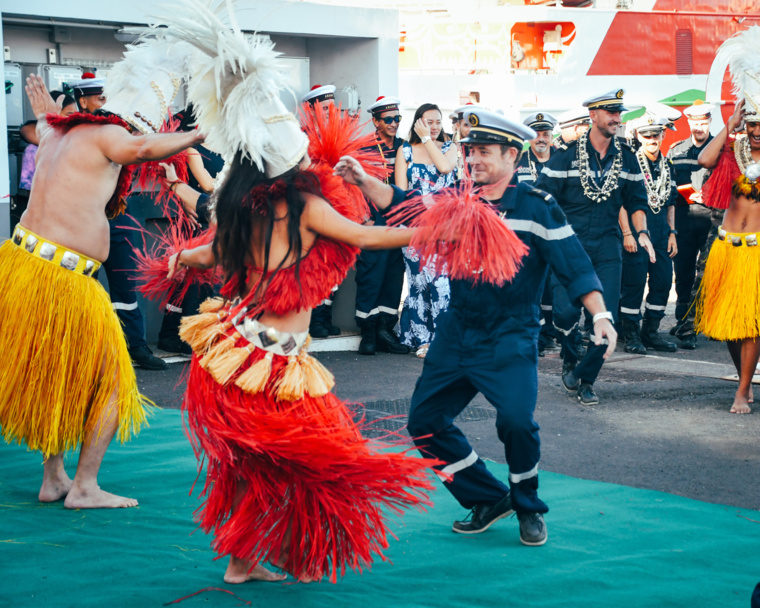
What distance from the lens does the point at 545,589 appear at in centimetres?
322

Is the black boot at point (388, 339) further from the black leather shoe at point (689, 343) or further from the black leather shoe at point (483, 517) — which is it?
the black leather shoe at point (483, 517)

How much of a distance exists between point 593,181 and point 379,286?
2.33m

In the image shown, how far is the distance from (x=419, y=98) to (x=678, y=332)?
9.41m

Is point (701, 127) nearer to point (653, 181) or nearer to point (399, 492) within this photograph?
point (653, 181)

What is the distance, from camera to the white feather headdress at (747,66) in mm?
5859

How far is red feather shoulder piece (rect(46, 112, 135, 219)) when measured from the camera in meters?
4.00

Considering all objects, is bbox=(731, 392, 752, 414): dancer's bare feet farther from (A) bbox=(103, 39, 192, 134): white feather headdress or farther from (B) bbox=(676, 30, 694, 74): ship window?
(B) bbox=(676, 30, 694, 74): ship window

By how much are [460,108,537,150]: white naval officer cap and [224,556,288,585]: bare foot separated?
6.29ft

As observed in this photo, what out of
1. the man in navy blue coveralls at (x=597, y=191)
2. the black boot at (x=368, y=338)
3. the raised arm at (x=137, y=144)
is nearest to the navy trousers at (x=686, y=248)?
the man in navy blue coveralls at (x=597, y=191)

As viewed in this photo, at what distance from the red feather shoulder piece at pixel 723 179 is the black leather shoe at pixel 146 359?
14.3 feet

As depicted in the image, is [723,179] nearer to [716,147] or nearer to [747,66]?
[716,147]

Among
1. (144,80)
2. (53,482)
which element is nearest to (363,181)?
(144,80)

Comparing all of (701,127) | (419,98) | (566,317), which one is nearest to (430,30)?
(419,98)

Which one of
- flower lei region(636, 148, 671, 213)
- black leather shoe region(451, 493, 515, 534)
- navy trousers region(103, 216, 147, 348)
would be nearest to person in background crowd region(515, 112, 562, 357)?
flower lei region(636, 148, 671, 213)
